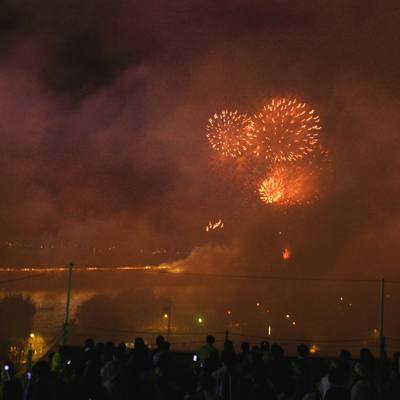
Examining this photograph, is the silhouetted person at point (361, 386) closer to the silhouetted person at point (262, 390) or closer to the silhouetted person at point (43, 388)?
the silhouetted person at point (262, 390)

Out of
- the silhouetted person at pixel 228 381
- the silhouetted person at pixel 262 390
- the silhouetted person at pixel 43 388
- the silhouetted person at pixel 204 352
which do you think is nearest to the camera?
the silhouetted person at pixel 43 388

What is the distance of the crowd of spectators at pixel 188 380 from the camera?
4.56 meters

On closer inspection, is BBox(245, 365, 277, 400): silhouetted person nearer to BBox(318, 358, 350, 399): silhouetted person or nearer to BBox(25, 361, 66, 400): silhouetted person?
BBox(318, 358, 350, 399): silhouetted person

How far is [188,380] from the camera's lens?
446 centimetres

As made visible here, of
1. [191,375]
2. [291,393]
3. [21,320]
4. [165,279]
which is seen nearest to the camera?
[191,375]

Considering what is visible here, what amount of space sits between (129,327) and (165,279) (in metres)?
23.4

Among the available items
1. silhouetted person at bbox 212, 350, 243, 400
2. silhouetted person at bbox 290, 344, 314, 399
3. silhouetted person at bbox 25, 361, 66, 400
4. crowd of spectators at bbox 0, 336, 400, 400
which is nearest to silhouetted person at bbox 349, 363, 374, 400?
crowd of spectators at bbox 0, 336, 400, 400

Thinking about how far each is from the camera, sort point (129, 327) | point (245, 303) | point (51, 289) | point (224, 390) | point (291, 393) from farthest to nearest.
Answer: point (245, 303)
point (51, 289)
point (129, 327)
point (224, 390)
point (291, 393)

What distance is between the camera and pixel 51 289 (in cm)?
7206

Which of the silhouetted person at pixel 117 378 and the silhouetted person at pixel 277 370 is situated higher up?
the silhouetted person at pixel 277 370

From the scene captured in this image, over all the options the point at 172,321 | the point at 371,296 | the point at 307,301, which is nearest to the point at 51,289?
the point at 172,321

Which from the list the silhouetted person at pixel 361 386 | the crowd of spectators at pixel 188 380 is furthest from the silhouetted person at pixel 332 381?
the silhouetted person at pixel 361 386

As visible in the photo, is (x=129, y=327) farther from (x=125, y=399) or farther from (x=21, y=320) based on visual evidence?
(x=125, y=399)

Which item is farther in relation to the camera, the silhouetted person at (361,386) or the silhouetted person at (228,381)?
the silhouetted person at (228,381)
